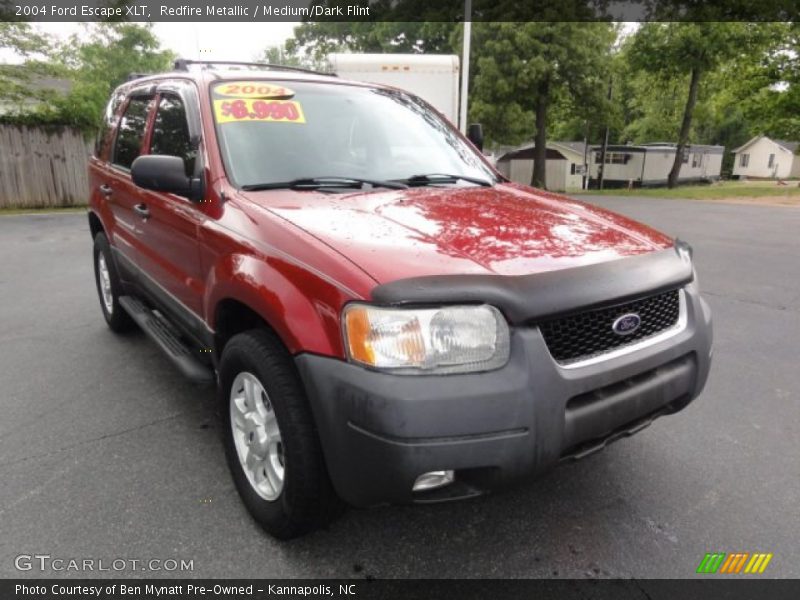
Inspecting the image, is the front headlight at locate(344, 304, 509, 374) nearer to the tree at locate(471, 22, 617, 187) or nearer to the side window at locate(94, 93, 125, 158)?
the side window at locate(94, 93, 125, 158)

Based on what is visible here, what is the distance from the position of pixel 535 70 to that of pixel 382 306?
81.2 ft

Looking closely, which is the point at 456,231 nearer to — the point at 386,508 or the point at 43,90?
the point at 386,508

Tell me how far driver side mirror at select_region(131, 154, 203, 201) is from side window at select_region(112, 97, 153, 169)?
1.22m

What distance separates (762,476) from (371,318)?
2.24 metres

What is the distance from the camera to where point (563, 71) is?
82.3 feet

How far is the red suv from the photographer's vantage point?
5.88 ft

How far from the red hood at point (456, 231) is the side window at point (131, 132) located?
169 centimetres

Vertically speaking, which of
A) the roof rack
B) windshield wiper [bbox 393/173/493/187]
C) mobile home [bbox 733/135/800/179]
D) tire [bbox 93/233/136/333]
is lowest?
mobile home [bbox 733/135/800/179]

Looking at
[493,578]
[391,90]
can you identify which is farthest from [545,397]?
[391,90]

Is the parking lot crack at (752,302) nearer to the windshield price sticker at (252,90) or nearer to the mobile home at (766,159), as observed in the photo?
the windshield price sticker at (252,90)

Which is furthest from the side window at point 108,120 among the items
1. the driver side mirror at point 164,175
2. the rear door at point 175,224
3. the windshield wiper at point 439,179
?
the windshield wiper at point 439,179

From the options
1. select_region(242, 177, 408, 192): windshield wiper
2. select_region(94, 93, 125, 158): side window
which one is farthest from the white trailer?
select_region(242, 177, 408, 192): windshield wiper

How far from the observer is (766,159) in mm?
73125

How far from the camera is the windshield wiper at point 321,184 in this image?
267cm
